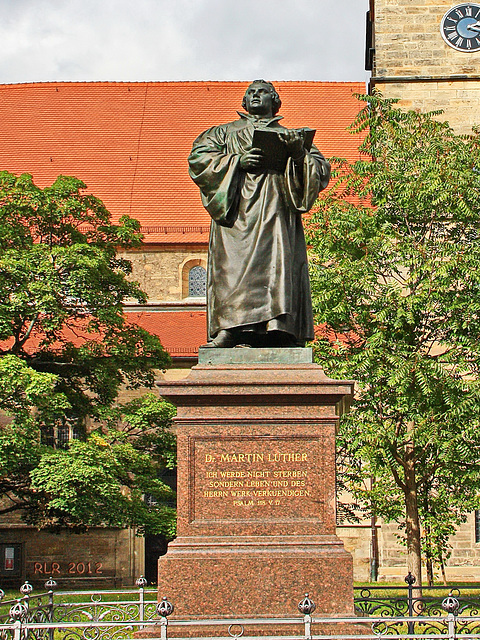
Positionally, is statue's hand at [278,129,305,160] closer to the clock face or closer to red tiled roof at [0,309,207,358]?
red tiled roof at [0,309,207,358]

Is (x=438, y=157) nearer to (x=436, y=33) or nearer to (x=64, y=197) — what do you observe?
(x=64, y=197)

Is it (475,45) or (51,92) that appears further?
(51,92)

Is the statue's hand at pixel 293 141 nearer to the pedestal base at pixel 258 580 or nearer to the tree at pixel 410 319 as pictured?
the pedestal base at pixel 258 580

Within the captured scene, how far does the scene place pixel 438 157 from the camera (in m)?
16.4

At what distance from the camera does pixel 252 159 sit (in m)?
7.04

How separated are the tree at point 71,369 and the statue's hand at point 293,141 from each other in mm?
10553

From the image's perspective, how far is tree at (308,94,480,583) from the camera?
585 inches

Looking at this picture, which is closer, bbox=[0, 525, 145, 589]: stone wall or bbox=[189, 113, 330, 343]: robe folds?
bbox=[189, 113, 330, 343]: robe folds

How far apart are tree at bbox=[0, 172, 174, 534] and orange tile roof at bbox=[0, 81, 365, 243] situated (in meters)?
6.79

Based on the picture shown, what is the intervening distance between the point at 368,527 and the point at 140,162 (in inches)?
490

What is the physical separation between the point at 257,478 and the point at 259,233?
1.85 m

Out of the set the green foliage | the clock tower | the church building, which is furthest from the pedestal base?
the clock tower

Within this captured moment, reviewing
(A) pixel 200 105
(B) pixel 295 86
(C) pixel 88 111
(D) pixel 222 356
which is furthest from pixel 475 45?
(D) pixel 222 356

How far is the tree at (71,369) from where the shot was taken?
1683 centimetres
